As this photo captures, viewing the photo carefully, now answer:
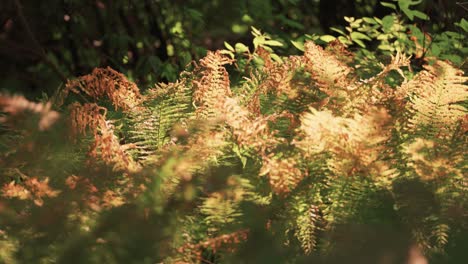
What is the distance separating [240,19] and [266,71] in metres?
3.13

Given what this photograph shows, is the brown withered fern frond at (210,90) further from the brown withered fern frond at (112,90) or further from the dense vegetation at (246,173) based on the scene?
the brown withered fern frond at (112,90)

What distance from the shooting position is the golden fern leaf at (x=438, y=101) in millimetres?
2059

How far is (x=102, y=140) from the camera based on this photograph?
189 cm

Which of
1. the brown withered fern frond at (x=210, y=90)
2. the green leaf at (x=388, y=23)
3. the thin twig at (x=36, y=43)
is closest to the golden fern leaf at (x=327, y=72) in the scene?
the brown withered fern frond at (x=210, y=90)

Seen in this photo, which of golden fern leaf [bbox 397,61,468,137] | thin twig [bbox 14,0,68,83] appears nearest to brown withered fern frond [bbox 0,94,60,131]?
golden fern leaf [bbox 397,61,468,137]

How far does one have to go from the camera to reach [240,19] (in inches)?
219

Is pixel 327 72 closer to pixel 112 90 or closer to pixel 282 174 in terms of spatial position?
pixel 282 174

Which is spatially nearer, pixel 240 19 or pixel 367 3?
pixel 240 19

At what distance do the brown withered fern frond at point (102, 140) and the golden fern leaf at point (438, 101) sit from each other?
0.79m

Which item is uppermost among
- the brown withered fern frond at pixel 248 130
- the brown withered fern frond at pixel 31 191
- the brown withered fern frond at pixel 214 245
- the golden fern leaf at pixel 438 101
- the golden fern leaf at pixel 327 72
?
the golden fern leaf at pixel 327 72

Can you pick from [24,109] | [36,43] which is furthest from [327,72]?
[36,43]

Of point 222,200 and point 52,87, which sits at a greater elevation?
point 52,87

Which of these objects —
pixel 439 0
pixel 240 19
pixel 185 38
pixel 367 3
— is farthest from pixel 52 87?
pixel 439 0

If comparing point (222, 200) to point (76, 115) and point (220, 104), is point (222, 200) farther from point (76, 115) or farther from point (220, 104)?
point (76, 115)
